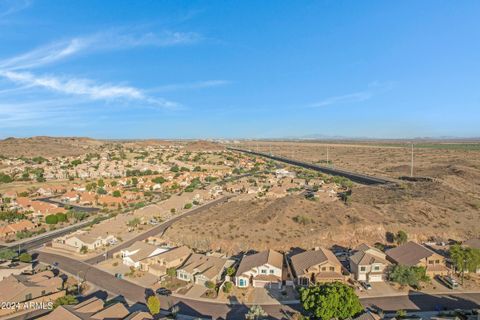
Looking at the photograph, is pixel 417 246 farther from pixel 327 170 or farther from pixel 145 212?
pixel 327 170

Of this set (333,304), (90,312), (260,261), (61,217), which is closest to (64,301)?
(90,312)

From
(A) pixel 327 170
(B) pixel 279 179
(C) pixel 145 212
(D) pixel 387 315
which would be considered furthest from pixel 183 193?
(D) pixel 387 315

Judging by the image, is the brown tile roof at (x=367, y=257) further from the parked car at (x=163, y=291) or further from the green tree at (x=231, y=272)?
the parked car at (x=163, y=291)

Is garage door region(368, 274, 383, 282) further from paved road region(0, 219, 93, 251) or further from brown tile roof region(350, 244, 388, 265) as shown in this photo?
paved road region(0, 219, 93, 251)

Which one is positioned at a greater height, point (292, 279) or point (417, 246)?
point (417, 246)

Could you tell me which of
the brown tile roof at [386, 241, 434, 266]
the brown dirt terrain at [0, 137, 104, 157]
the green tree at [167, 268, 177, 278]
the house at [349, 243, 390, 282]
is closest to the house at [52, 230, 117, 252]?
the green tree at [167, 268, 177, 278]

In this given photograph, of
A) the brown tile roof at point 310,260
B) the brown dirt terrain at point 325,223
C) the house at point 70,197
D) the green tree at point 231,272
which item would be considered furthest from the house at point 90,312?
the house at point 70,197

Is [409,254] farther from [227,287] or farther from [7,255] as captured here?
[7,255]
